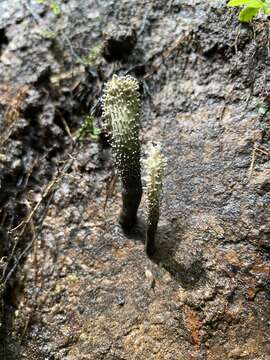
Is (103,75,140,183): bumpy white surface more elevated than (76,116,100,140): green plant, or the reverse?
(103,75,140,183): bumpy white surface

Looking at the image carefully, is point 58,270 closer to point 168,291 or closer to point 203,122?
point 168,291

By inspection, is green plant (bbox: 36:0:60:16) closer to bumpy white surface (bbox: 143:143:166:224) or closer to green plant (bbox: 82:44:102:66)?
green plant (bbox: 82:44:102:66)

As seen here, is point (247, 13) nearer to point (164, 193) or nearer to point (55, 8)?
point (164, 193)

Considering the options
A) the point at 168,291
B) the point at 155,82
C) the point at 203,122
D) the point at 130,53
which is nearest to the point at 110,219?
the point at 168,291

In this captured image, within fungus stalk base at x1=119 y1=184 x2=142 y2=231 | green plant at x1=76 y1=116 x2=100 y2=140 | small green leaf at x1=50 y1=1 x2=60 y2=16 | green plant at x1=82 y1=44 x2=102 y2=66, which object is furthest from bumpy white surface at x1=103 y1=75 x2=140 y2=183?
small green leaf at x1=50 y1=1 x2=60 y2=16

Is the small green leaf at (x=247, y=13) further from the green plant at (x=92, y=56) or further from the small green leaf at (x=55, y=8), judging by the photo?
the small green leaf at (x=55, y=8)
